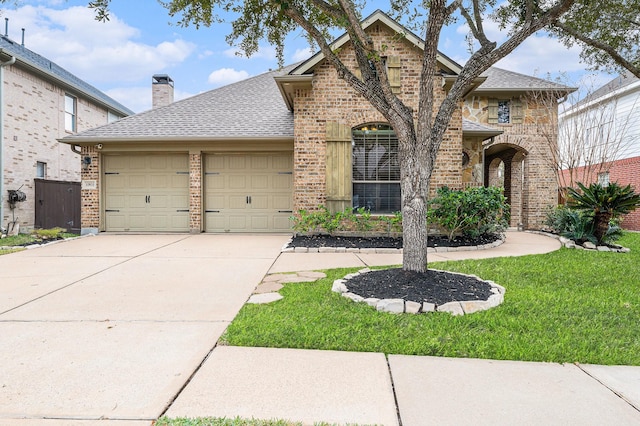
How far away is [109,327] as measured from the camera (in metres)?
3.16

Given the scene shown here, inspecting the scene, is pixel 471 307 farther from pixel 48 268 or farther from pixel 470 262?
pixel 48 268

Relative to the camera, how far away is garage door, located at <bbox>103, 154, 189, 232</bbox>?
10492 mm

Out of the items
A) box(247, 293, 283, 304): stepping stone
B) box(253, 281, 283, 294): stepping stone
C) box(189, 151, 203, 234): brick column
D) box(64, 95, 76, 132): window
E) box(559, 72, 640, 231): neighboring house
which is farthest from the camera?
box(64, 95, 76, 132): window

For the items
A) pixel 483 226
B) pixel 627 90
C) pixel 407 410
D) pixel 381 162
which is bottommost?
pixel 407 410

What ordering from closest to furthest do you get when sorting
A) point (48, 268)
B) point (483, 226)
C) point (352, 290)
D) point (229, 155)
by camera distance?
point (352, 290) → point (48, 268) → point (483, 226) → point (229, 155)

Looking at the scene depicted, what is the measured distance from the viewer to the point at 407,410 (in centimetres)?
200

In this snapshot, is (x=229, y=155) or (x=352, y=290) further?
(x=229, y=155)

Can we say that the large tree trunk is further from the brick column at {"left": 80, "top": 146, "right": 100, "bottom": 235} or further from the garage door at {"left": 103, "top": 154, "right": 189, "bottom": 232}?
the brick column at {"left": 80, "top": 146, "right": 100, "bottom": 235}

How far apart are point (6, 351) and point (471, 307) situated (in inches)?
151

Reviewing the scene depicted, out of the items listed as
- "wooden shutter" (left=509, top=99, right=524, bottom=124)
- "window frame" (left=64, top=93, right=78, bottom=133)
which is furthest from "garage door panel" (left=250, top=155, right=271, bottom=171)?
"window frame" (left=64, top=93, right=78, bottom=133)

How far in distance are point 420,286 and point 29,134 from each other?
13770mm

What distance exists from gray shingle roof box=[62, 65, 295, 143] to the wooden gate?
3556mm

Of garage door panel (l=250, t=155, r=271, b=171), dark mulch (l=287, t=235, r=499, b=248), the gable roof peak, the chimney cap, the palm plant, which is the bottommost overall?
dark mulch (l=287, t=235, r=499, b=248)

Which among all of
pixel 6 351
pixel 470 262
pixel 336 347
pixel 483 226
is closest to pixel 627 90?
pixel 483 226
